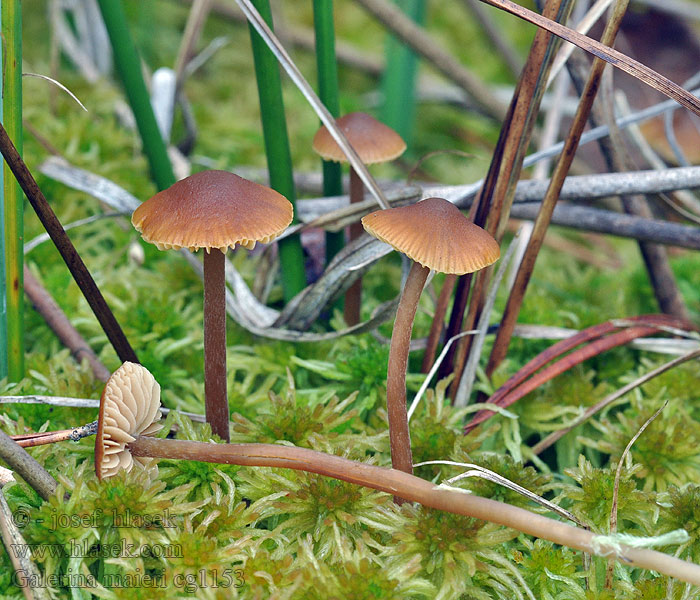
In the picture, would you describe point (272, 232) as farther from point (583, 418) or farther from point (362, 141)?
point (583, 418)

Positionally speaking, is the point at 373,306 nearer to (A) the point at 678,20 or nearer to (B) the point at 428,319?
(B) the point at 428,319

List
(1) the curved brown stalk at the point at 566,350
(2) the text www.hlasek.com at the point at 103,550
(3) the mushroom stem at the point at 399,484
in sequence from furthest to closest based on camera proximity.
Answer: (1) the curved brown stalk at the point at 566,350, (2) the text www.hlasek.com at the point at 103,550, (3) the mushroom stem at the point at 399,484

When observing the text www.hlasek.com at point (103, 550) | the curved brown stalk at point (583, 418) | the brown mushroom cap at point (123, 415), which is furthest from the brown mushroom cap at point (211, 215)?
the curved brown stalk at point (583, 418)

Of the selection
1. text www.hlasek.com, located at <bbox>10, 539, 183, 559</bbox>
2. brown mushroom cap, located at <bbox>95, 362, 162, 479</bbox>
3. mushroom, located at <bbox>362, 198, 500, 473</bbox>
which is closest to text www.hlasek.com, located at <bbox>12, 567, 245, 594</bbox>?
text www.hlasek.com, located at <bbox>10, 539, 183, 559</bbox>

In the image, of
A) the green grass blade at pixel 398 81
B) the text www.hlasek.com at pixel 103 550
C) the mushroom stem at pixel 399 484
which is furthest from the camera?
the green grass blade at pixel 398 81

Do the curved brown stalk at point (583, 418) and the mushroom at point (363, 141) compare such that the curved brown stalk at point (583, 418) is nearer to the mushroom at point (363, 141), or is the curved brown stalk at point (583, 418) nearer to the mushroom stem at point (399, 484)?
the mushroom stem at point (399, 484)

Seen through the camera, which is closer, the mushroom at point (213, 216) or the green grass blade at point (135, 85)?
the mushroom at point (213, 216)
